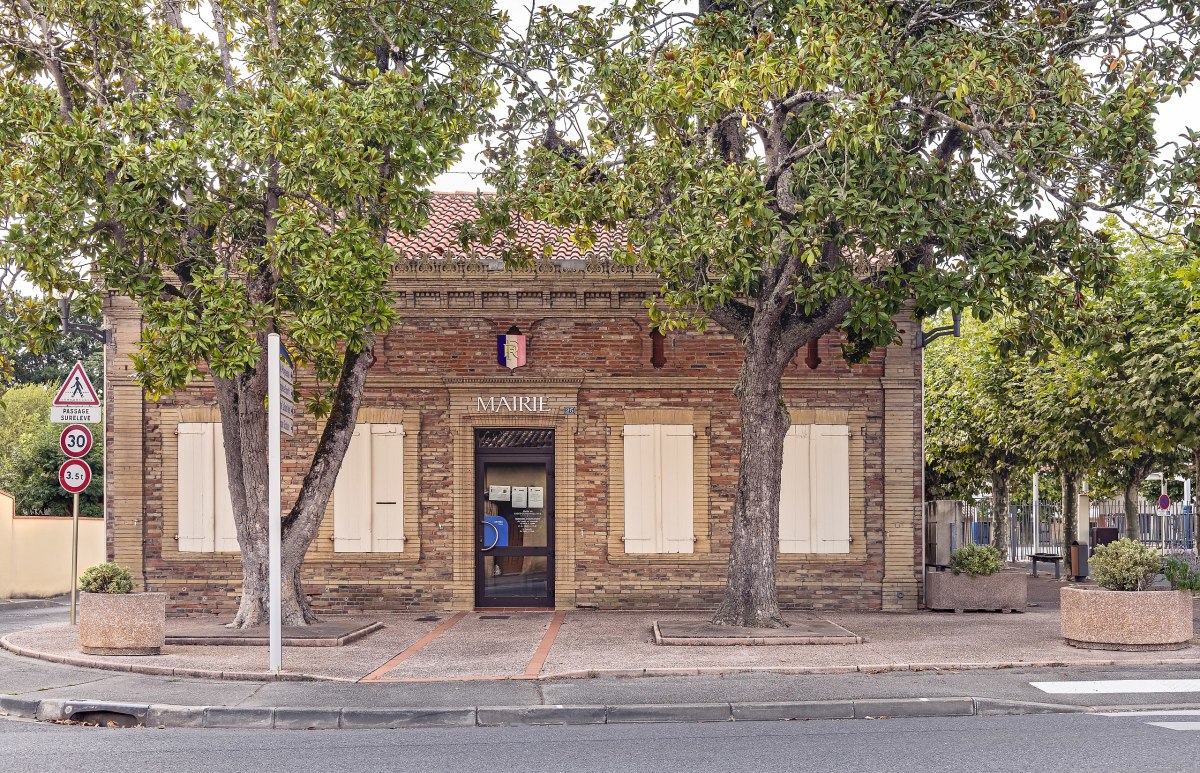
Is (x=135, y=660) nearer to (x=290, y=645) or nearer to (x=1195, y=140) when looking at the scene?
(x=290, y=645)

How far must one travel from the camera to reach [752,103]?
12.0 metres

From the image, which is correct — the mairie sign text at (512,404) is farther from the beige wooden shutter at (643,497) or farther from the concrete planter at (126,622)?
the concrete planter at (126,622)

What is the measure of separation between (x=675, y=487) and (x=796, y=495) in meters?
1.81

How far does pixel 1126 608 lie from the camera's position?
1271 centimetres

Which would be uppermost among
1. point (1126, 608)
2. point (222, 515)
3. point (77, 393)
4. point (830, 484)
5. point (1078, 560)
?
point (77, 393)

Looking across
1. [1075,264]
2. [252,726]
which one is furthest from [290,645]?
[1075,264]

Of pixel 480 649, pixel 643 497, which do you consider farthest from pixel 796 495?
pixel 480 649

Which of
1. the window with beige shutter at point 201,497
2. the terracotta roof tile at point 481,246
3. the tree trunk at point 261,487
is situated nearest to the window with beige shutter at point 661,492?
the terracotta roof tile at point 481,246

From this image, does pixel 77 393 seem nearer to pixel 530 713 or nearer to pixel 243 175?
pixel 243 175

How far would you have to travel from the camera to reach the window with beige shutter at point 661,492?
57.8ft

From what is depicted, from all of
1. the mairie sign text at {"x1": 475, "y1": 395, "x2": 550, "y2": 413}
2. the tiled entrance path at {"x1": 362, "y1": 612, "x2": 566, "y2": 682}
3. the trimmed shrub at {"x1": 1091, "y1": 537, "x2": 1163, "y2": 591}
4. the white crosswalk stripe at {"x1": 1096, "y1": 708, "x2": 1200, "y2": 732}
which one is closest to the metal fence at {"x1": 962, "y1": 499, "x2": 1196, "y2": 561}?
the mairie sign text at {"x1": 475, "y1": 395, "x2": 550, "y2": 413}

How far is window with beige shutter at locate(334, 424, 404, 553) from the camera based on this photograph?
17594 mm

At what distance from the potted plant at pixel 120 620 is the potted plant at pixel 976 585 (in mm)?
10803

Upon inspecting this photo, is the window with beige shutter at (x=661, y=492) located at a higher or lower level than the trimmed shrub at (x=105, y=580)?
higher
